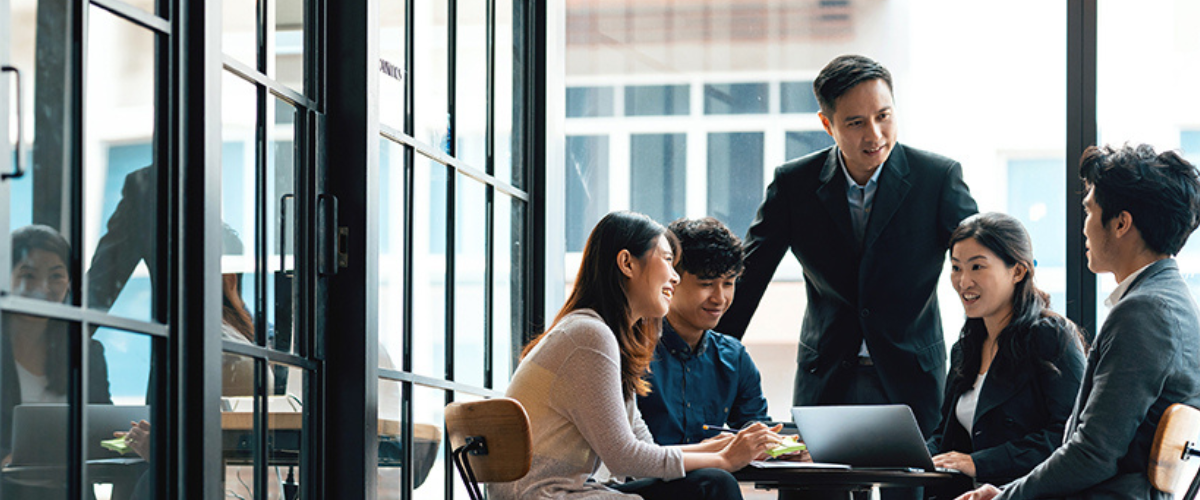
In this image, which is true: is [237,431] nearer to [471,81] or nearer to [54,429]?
[54,429]

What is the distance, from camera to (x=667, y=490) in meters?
2.29

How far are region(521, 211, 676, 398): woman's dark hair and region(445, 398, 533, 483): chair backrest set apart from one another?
37cm

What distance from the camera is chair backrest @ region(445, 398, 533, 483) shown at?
2082 mm

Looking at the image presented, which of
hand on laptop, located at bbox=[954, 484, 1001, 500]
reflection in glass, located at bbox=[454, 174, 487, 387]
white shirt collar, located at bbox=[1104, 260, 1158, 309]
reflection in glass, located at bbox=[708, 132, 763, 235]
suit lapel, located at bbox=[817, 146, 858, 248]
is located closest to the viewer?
white shirt collar, located at bbox=[1104, 260, 1158, 309]

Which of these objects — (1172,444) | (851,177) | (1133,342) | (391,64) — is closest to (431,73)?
(391,64)

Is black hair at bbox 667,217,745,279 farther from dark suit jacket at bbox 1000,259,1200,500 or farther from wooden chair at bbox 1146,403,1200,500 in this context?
wooden chair at bbox 1146,403,1200,500

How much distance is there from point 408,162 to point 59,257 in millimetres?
1231

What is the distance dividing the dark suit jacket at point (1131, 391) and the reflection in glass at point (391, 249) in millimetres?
1357

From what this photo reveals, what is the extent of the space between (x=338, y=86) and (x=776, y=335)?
188cm

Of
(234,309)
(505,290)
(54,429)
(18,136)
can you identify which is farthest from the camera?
(505,290)

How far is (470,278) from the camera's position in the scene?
333cm

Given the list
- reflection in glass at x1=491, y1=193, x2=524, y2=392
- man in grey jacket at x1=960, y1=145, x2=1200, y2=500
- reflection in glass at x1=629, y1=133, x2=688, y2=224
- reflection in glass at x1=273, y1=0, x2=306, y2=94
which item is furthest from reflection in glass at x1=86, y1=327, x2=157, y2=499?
reflection in glass at x1=629, y1=133, x2=688, y2=224

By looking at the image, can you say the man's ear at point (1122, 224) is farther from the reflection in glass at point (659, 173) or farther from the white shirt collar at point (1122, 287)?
the reflection in glass at point (659, 173)

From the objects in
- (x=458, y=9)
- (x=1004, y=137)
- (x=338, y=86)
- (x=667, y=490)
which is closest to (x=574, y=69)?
(x=458, y=9)
